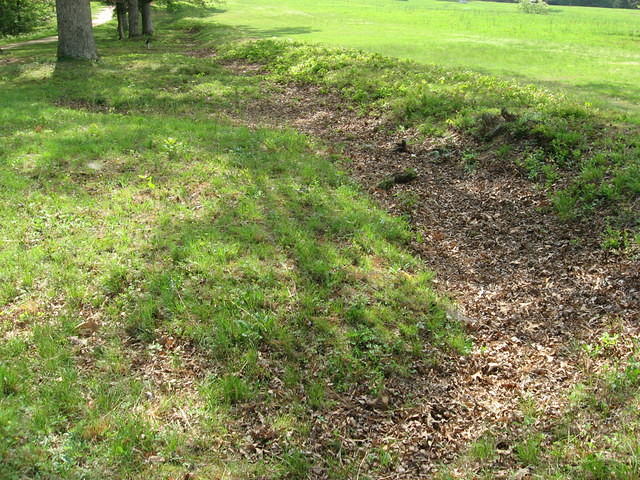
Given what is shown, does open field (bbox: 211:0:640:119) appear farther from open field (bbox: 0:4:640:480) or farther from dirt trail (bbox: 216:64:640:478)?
dirt trail (bbox: 216:64:640:478)

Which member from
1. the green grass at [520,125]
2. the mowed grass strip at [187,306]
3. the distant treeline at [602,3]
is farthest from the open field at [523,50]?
the distant treeline at [602,3]

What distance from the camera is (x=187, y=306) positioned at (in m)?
6.22

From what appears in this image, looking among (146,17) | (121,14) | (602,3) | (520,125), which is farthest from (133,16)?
(602,3)

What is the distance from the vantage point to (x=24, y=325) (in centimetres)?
574

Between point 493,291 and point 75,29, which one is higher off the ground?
point 75,29

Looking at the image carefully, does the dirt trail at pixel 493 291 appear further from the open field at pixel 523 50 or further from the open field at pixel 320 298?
the open field at pixel 523 50

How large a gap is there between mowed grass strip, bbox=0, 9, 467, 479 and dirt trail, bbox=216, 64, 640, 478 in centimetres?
42

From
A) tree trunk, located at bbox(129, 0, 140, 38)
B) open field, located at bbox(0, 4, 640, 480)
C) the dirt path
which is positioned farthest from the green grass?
the dirt path

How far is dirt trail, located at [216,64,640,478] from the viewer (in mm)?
5164

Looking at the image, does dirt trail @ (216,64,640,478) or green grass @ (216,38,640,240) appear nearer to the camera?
dirt trail @ (216,64,640,478)

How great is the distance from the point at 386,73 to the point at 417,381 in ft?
46.7

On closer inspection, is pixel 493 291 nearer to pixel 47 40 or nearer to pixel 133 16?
pixel 133 16

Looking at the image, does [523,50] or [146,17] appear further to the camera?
[146,17]

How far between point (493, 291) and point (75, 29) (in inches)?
729
